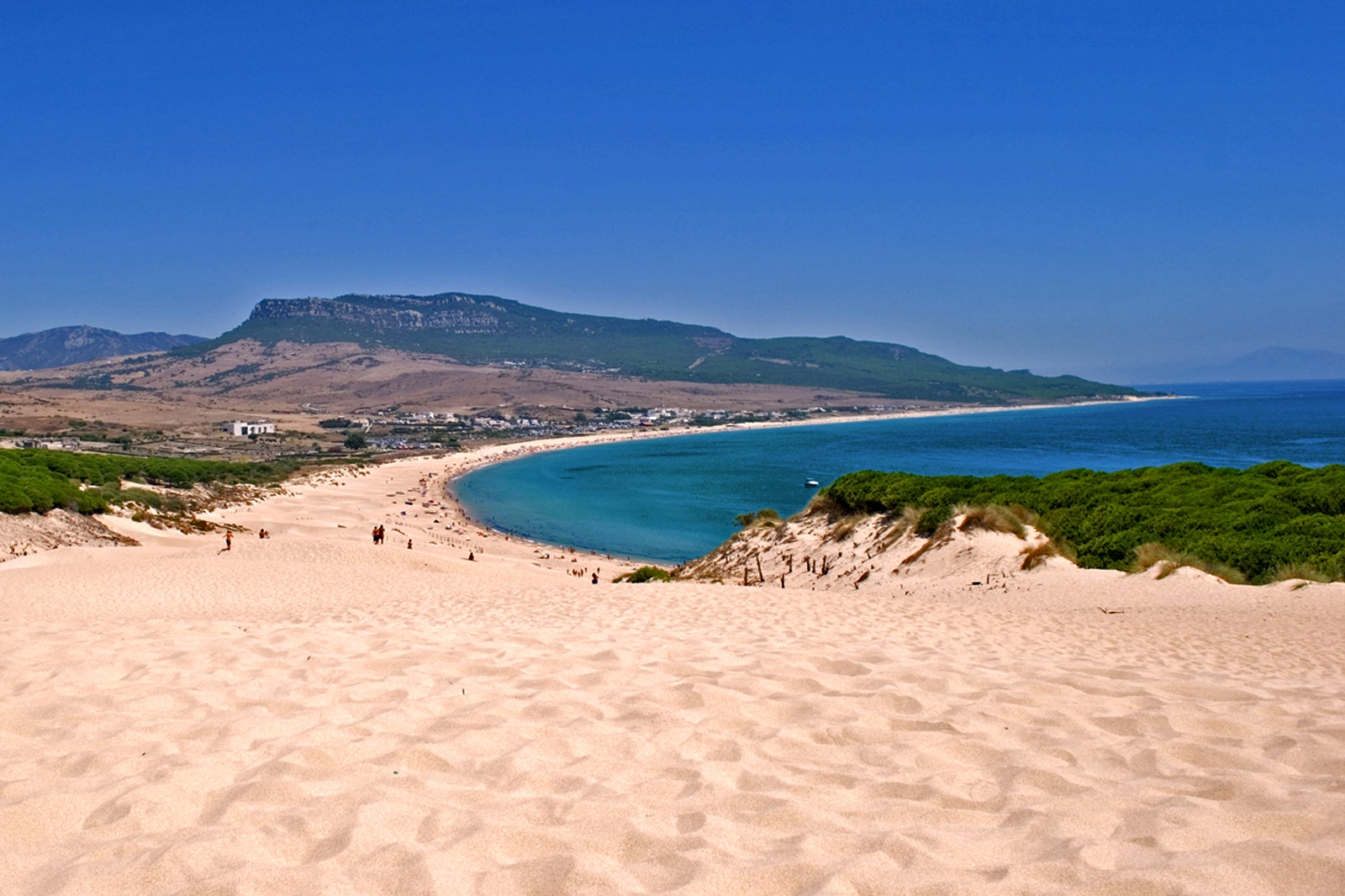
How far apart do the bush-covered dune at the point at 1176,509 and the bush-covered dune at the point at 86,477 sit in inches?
1040

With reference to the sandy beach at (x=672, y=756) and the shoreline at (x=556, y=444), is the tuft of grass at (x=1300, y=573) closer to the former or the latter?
the sandy beach at (x=672, y=756)

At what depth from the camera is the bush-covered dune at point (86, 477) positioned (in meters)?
27.0

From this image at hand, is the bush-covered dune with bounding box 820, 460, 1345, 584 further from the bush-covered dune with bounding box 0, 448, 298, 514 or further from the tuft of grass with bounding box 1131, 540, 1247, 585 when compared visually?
the bush-covered dune with bounding box 0, 448, 298, 514

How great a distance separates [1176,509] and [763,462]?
7478 cm

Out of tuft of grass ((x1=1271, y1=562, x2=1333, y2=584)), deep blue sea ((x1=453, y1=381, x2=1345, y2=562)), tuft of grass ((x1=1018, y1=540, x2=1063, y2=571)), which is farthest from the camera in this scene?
deep blue sea ((x1=453, y1=381, x2=1345, y2=562))

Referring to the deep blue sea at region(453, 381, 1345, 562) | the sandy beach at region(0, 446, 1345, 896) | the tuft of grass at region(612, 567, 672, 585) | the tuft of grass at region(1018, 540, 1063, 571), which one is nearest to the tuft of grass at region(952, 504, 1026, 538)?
the tuft of grass at region(1018, 540, 1063, 571)

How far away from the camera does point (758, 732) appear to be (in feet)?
18.6

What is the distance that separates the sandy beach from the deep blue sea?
32170 millimetres

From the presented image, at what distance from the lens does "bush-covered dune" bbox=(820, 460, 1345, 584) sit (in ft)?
51.4

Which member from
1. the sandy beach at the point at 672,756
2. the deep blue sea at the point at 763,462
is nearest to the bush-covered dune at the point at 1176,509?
the sandy beach at the point at 672,756

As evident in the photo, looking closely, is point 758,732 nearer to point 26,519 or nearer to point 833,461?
point 26,519

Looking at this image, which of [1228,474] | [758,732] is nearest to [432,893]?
[758,732]

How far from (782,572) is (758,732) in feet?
60.9

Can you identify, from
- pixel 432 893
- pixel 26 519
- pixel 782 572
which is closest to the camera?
pixel 432 893
